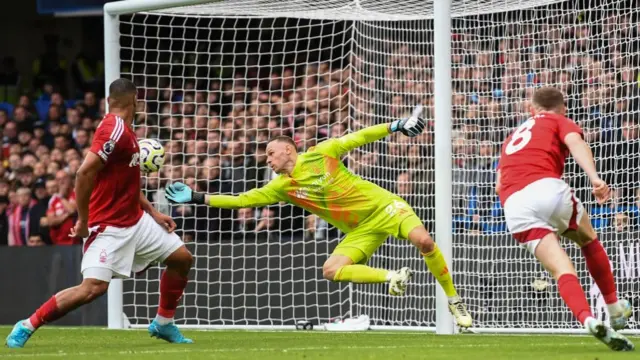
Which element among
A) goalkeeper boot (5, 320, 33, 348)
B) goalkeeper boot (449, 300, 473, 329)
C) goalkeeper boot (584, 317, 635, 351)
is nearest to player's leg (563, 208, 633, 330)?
goalkeeper boot (584, 317, 635, 351)

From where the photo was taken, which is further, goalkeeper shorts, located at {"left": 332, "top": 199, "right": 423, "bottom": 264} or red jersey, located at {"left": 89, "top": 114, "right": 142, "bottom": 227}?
goalkeeper shorts, located at {"left": 332, "top": 199, "right": 423, "bottom": 264}

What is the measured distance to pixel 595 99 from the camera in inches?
478

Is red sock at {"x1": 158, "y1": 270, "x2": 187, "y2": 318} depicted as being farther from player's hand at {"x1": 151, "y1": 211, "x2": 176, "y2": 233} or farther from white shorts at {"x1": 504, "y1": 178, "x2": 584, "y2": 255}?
white shorts at {"x1": 504, "y1": 178, "x2": 584, "y2": 255}

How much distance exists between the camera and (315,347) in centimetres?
878

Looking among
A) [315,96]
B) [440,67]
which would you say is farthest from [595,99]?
[315,96]

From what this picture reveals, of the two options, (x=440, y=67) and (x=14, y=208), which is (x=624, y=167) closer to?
(x=440, y=67)

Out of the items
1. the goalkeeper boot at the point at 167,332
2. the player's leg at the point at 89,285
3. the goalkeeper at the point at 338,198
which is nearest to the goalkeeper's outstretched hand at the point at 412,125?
the goalkeeper at the point at 338,198

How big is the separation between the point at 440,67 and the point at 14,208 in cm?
719

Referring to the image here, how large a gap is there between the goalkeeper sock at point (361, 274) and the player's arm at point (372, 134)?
100cm

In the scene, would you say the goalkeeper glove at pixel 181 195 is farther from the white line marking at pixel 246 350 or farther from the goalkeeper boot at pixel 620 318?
the goalkeeper boot at pixel 620 318

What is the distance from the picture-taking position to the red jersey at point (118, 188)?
29.1 feet

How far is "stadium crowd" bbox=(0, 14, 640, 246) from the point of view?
12.0 m

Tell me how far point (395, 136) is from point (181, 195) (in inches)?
159

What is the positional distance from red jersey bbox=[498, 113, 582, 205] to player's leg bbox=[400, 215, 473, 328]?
209 centimetres
